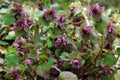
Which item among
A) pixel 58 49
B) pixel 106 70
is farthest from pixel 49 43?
pixel 106 70

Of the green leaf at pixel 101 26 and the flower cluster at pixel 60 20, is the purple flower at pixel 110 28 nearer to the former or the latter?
the green leaf at pixel 101 26

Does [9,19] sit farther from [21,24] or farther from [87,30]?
[87,30]

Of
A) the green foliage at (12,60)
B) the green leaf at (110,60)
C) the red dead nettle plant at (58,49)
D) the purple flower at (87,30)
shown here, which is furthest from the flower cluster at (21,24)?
the green leaf at (110,60)

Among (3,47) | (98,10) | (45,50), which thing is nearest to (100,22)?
(98,10)

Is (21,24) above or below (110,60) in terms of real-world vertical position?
above

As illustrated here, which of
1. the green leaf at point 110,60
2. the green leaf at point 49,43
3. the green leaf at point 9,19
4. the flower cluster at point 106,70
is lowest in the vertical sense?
the flower cluster at point 106,70

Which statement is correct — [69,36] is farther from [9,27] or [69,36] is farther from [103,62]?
[9,27]

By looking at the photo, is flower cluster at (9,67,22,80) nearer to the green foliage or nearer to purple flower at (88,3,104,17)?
the green foliage

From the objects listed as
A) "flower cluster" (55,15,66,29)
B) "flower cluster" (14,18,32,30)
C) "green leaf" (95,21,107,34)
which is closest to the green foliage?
"flower cluster" (14,18,32,30)
